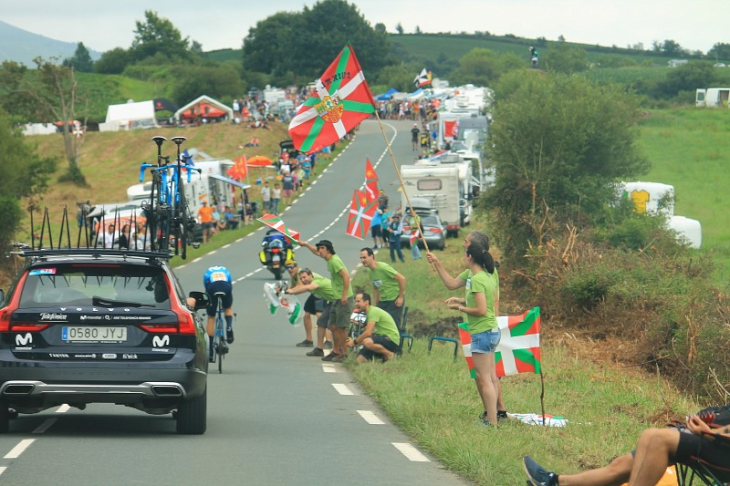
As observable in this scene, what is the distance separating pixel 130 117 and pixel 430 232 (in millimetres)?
67378

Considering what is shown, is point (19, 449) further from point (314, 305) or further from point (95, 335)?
point (314, 305)

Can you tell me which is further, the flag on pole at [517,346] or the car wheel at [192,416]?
the flag on pole at [517,346]

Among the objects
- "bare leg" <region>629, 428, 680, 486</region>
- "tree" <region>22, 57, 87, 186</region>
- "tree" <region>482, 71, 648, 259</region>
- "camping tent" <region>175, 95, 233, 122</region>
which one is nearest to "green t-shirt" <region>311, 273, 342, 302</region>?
"bare leg" <region>629, 428, 680, 486</region>

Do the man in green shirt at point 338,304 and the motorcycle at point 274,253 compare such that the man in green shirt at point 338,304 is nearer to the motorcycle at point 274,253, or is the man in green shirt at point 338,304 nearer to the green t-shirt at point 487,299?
the green t-shirt at point 487,299

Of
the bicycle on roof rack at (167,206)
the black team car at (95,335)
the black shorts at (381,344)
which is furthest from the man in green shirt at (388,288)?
the black team car at (95,335)

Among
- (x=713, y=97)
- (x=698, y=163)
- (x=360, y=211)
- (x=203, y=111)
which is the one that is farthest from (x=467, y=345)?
(x=713, y=97)

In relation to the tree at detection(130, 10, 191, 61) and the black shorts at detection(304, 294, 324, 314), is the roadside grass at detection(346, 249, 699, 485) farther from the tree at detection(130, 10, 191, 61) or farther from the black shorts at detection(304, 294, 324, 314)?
the tree at detection(130, 10, 191, 61)

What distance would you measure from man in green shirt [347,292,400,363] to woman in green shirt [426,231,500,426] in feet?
19.3

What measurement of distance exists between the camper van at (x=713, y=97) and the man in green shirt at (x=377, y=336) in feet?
302

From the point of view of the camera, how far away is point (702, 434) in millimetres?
6828

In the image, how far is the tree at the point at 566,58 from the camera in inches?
5212

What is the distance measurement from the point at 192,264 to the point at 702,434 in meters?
32.8

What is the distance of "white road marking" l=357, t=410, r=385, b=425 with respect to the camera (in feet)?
40.2

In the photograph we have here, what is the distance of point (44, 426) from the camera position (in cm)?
1142
